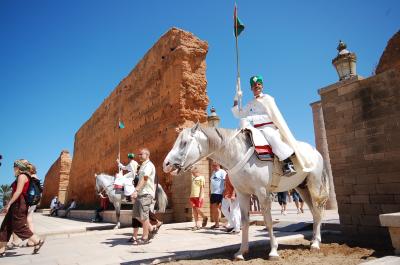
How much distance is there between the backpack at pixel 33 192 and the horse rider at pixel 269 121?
438 cm

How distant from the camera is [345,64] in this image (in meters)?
7.02

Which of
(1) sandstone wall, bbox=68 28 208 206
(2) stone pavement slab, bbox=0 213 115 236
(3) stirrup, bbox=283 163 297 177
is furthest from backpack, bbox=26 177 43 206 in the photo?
(1) sandstone wall, bbox=68 28 208 206

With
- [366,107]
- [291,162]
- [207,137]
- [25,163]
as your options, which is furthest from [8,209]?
[366,107]

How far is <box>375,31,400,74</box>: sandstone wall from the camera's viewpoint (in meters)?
16.7

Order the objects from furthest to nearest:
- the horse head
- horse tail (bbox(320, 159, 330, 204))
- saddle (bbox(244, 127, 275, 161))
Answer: horse tail (bbox(320, 159, 330, 204)) → saddle (bbox(244, 127, 275, 161)) → the horse head

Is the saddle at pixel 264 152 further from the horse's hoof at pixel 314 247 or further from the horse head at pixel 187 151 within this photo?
the horse's hoof at pixel 314 247

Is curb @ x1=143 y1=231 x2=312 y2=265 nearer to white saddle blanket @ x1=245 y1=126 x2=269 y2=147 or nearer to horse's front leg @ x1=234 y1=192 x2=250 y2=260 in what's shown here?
horse's front leg @ x1=234 y1=192 x2=250 y2=260

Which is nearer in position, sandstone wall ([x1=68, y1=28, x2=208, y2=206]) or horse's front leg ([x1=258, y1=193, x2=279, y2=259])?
horse's front leg ([x1=258, y1=193, x2=279, y2=259])

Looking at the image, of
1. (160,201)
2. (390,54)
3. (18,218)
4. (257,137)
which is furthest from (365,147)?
(390,54)

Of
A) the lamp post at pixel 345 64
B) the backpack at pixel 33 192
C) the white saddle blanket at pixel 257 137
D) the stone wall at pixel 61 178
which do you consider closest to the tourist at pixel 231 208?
the white saddle blanket at pixel 257 137

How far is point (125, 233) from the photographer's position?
8.15 m

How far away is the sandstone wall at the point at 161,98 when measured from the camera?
12.6m

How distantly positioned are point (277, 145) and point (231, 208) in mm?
3864

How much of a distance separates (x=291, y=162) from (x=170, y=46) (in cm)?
1117
